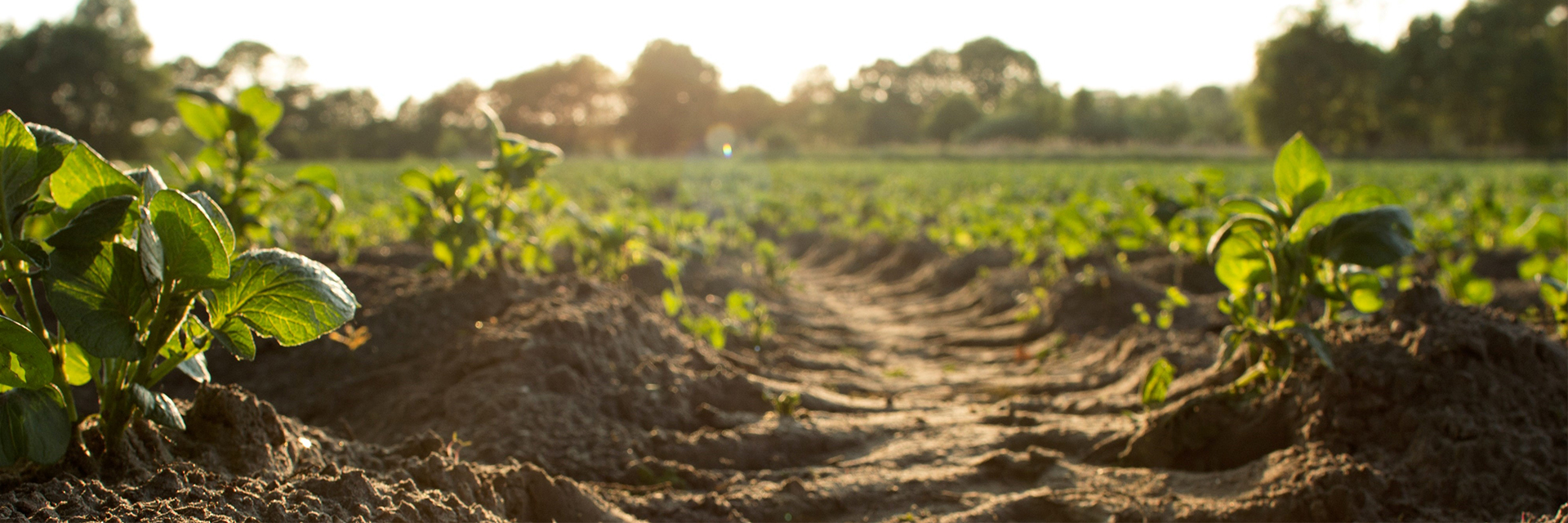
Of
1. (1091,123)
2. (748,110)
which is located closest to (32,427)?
(1091,123)

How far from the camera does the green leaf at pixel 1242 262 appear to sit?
255 centimetres

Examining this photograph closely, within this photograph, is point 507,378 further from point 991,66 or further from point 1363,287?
point 991,66

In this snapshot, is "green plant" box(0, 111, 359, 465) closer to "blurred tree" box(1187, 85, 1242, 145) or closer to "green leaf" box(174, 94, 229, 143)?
"green leaf" box(174, 94, 229, 143)

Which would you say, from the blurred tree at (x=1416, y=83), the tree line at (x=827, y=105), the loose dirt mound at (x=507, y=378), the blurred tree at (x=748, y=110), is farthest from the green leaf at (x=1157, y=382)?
the blurred tree at (x=748, y=110)

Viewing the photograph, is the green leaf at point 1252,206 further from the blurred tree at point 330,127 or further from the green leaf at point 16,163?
the blurred tree at point 330,127

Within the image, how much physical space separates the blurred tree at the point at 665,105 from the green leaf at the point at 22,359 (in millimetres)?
68295

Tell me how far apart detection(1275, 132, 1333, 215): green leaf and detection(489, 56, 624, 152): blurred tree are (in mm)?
69982

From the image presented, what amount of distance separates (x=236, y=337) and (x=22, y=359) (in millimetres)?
301

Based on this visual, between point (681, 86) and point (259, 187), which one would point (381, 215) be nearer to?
point (259, 187)

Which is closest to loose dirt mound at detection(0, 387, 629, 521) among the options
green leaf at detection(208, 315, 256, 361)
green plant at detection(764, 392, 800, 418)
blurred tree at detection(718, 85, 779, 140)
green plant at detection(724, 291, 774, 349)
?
green leaf at detection(208, 315, 256, 361)

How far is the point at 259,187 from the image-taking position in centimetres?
355

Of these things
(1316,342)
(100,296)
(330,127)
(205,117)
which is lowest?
A: (1316,342)

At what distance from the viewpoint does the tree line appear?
138 feet

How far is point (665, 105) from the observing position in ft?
224
